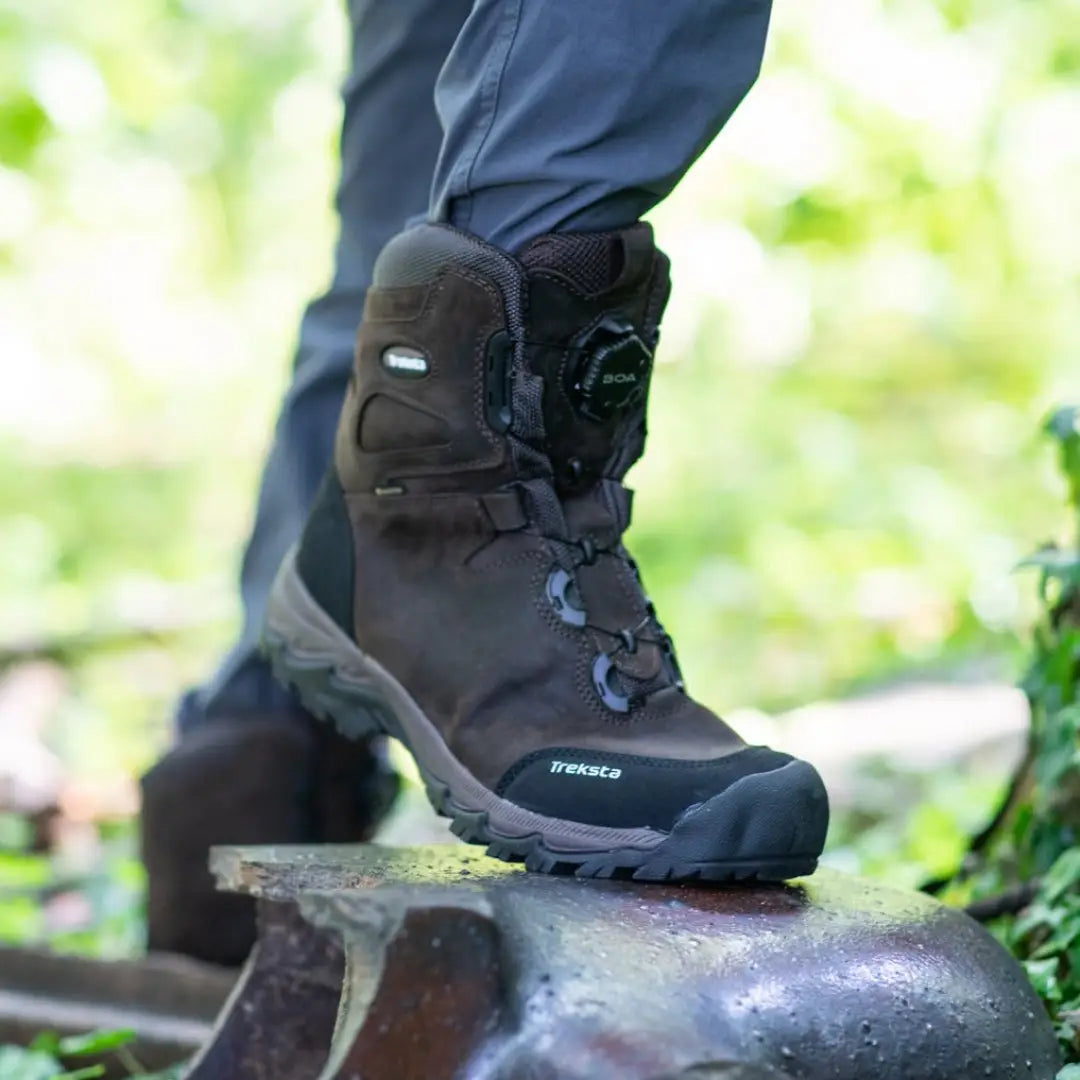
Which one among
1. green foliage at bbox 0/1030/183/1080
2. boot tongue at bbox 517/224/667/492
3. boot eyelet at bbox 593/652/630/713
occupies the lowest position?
green foliage at bbox 0/1030/183/1080

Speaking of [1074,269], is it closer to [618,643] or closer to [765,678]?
[765,678]

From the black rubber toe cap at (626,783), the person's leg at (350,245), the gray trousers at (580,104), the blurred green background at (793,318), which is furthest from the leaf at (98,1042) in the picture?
the blurred green background at (793,318)

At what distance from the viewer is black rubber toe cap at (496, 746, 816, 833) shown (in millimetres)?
1283

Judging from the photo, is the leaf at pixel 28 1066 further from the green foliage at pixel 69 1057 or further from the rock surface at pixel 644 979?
the rock surface at pixel 644 979

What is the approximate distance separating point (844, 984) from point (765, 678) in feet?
17.3

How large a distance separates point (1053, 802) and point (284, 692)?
40.0 inches

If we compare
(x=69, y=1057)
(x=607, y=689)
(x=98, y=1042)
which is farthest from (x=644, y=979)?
(x=69, y=1057)

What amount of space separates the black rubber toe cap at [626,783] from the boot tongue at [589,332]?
0.29 m

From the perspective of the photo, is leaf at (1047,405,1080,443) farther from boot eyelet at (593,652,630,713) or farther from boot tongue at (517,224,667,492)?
boot eyelet at (593,652,630,713)

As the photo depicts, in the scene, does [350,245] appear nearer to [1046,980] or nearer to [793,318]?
[1046,980]

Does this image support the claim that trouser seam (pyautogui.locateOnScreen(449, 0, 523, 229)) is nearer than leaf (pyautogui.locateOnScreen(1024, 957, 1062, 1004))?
Yes

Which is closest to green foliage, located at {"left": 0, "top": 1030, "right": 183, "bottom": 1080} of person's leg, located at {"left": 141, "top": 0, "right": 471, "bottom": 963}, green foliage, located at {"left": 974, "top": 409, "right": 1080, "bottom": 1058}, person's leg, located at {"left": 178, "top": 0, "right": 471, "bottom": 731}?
person's leg, located at {"left": 141, "top": 0, "right": 471, "bottom": 963}

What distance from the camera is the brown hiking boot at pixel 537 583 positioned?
1296mm

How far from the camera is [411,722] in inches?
59.0
